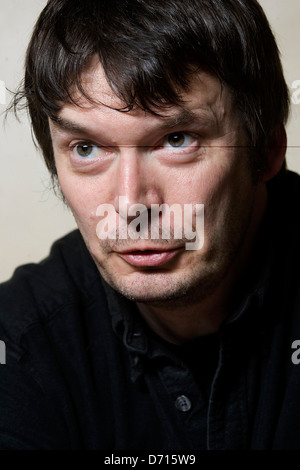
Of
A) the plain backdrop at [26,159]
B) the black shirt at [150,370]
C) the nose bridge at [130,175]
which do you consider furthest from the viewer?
the plain backdrop at [26,159]

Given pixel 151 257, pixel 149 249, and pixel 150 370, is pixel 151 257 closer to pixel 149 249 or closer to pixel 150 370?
pixel 149 249

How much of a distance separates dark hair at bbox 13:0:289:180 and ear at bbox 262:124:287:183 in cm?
3

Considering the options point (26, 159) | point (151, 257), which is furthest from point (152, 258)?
point (26, 159)

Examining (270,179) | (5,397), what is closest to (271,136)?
(270,179)

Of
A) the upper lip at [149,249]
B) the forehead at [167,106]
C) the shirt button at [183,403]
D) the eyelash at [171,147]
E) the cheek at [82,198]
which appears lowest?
the shirt button at [183,403]

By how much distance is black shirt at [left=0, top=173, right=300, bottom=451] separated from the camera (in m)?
1.04

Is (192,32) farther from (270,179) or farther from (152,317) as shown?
(152,317)

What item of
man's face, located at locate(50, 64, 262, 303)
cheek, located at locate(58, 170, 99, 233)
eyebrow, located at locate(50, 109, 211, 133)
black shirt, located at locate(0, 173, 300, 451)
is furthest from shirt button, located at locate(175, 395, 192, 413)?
eyebrow, located at locate(50, 109, 211, 133)

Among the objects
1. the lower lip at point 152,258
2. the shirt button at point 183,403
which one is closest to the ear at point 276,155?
the lower lip at point 152,258

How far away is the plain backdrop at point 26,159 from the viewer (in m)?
1.19

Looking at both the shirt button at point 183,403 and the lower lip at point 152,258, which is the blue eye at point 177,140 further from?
the shirt button at point 183,403

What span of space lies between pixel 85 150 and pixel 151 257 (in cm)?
16

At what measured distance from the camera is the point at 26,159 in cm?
130

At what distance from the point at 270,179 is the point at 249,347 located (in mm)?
262
